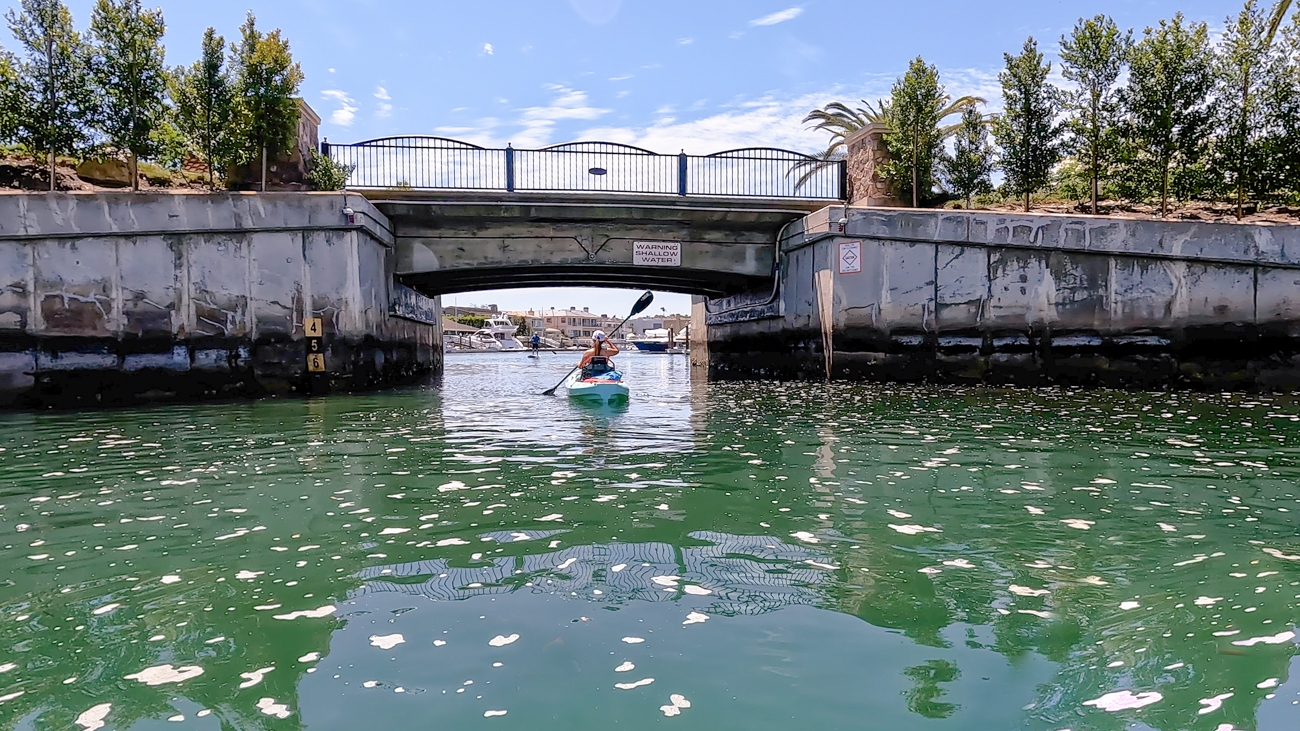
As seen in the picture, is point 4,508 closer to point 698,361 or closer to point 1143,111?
point 1143,111

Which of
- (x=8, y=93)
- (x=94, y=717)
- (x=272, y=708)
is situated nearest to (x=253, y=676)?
(x=272, y=708)

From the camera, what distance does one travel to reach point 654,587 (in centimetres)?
439

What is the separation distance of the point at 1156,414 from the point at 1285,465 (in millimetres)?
4923

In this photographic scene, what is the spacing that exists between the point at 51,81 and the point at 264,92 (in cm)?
463

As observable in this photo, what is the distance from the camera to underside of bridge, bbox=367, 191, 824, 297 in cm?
2028

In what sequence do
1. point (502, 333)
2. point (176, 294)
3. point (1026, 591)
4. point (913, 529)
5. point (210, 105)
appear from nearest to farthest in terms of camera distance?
point (1026, 591) < point (913, 529) < point (176, 294) < point (210, 105) < point (502, 333)

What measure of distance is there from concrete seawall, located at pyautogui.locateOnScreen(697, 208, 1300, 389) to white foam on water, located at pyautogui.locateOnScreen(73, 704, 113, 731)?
17.7 meters

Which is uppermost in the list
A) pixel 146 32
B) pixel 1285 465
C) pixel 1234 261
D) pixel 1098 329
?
pixel 146 32

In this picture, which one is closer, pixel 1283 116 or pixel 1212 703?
pixel 1212 703

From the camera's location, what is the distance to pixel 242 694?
3102mm

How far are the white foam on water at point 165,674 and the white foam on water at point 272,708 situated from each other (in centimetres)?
48

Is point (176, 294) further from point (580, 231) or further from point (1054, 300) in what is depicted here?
point (1054, 300)

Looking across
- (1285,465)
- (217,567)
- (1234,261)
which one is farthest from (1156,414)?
(217,567)

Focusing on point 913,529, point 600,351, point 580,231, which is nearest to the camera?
point 913,529
